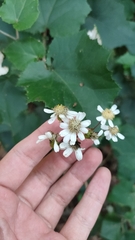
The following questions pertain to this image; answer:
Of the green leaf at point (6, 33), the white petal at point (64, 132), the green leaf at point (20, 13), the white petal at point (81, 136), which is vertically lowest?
the white petal at point (81, 136)

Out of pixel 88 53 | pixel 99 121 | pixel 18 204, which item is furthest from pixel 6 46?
pixel 18 204

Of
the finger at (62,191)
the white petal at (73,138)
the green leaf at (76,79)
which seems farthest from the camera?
the finger at (62,191)

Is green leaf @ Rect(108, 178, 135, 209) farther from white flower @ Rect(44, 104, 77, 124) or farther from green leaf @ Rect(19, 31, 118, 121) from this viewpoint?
white flower @ Rect(44, 104, 77, 124)

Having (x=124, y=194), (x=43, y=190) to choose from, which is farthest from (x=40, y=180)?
(x=124, y=194)

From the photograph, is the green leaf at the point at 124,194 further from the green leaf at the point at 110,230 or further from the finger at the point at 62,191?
the finger at the point at 62,191

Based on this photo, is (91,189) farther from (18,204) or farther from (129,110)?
(129,110)

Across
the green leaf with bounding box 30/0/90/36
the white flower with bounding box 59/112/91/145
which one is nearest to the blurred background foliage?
the green leaf with bounding box 30/0/90/36

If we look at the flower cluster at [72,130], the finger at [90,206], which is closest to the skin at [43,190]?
the finger at [90,206]

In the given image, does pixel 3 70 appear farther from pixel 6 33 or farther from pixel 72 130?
pixel 72 130
